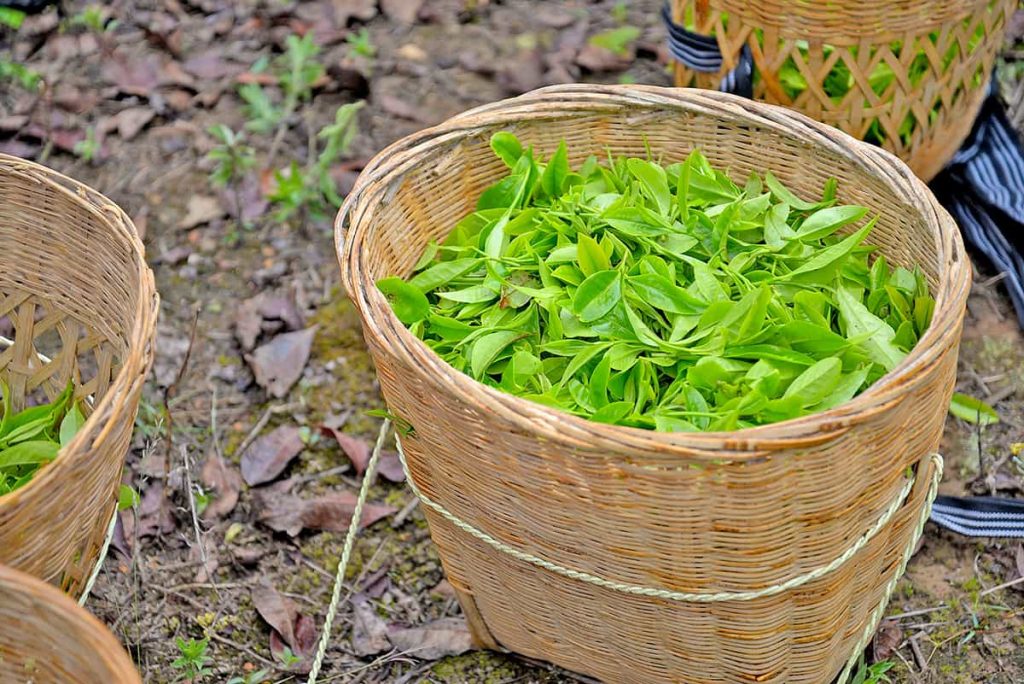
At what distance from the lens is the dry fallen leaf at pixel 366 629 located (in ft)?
4.81

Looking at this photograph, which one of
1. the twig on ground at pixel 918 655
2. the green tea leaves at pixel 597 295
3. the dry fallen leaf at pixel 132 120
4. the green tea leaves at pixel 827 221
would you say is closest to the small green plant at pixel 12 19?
the dry fallen leaf at pixel 132 120

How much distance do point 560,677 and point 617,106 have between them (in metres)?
0.73

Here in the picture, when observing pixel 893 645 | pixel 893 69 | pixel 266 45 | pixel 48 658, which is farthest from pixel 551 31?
pixel 48 658

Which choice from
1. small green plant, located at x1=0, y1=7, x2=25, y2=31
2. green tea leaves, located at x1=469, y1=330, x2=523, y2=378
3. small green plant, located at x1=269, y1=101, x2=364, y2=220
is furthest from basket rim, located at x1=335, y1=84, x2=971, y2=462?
small green plant, located at x1=0, y1=7, x2=25, y2=31

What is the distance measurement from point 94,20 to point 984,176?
1831mm

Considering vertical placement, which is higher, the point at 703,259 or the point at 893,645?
the point at 703,259

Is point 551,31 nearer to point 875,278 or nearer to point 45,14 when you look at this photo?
point 45,14

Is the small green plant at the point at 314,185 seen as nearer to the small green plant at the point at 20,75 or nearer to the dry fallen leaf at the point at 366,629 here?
the small green plant at the point at 20,75

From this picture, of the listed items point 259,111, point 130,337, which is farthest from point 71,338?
point 259,111

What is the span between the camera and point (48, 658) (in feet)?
3.21

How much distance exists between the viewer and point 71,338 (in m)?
1.34

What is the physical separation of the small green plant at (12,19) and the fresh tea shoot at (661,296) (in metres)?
1.50

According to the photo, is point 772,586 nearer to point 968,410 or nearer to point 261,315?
point 968,410

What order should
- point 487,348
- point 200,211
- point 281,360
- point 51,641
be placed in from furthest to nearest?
point 200,211 → point 281,360 → point 487,348 → point 51,641
